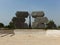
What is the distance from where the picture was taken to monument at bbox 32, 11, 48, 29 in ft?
127

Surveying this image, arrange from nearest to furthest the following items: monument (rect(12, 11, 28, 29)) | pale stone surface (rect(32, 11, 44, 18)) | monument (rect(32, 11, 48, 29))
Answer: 1. monument (rect(12, 11, 28, 29))
2. monument (rect(32, 11, 48, 29))
3. pale stone surface (rect(32, 11, 44, 18))

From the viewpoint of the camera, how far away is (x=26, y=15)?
39.1 meters

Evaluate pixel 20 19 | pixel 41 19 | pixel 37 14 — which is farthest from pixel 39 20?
pixel 20 19

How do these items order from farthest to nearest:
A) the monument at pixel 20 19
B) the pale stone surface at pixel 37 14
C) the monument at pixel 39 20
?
1. the pale stone surface at pixel 37 14
2. the monument at pixel 39 20
3. the monument at pixel 20 19

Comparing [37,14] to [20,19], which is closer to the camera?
[20,19]

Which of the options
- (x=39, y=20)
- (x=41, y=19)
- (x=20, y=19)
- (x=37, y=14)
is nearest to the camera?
(x=20, y=19)

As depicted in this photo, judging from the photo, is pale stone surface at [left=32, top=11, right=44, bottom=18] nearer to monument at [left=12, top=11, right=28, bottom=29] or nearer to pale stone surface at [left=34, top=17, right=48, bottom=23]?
pale stone surface at [left=34, top=17, right=48, bottom=23]

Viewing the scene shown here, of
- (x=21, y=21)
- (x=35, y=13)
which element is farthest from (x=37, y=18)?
(x=21, y=21)

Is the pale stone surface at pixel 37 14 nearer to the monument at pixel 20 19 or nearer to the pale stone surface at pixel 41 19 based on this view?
the pale stone surface at pixel 41 19

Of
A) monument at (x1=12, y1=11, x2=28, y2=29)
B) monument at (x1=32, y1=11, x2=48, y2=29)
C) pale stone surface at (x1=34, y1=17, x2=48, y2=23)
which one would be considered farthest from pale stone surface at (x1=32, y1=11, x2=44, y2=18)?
monument at (x1=12, y1=11, x2=28, y2=29)

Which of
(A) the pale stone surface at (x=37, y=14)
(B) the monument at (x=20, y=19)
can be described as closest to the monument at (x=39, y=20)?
(A) the pale stone surface at (x=37, y=14)

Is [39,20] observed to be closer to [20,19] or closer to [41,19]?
[41,19]

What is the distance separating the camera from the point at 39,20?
132 feet

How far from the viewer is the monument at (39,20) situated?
127ft
